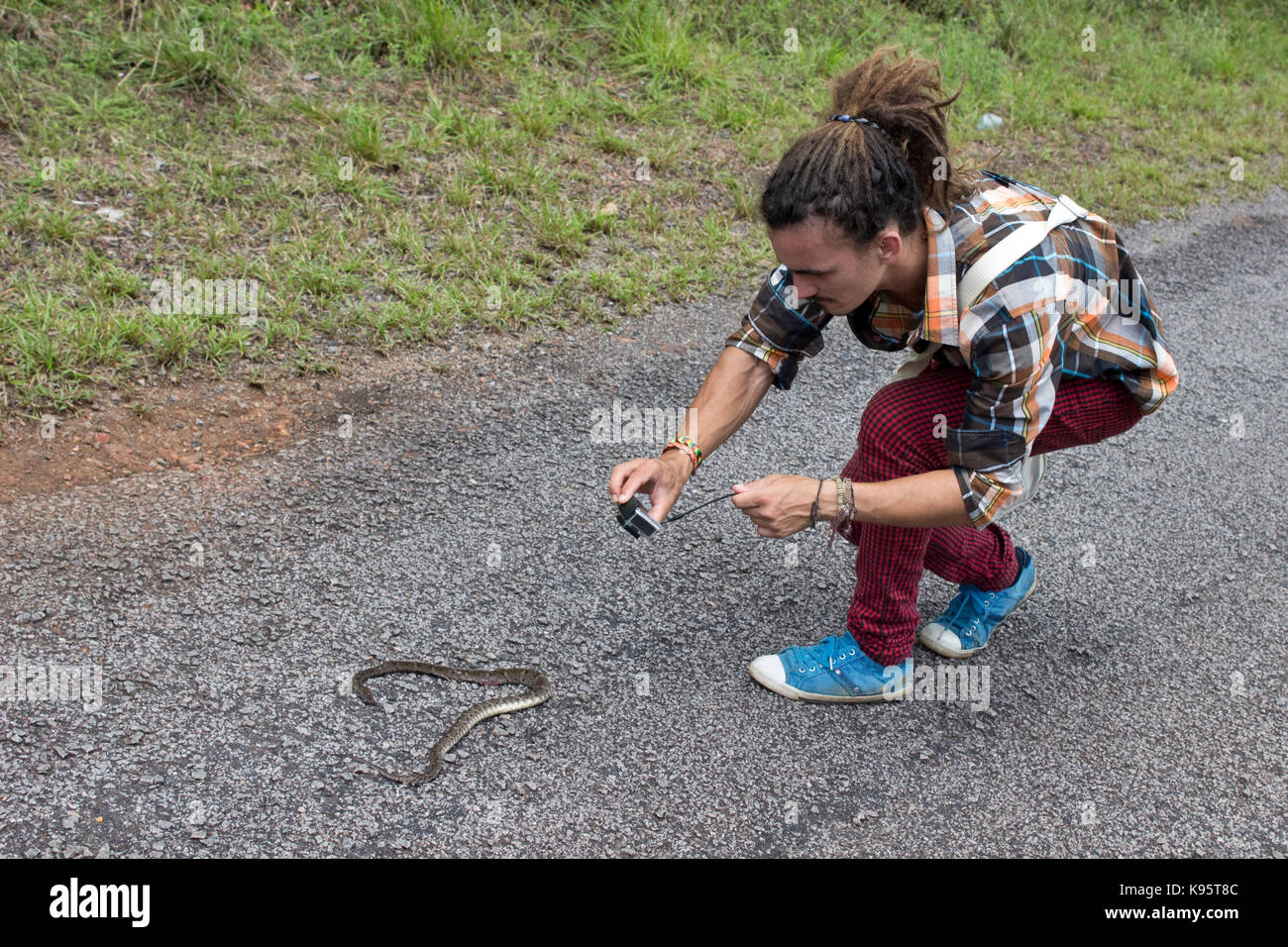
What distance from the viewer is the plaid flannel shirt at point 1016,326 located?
2.57 metres

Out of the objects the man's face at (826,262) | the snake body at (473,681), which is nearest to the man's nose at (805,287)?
the man's face at (826,262)

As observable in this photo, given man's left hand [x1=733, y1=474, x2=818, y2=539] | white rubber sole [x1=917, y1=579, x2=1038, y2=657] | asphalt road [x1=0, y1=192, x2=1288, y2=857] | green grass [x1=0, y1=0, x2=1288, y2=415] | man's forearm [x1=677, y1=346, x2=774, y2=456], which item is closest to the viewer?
man's left hand [x1=733, y1=474, x2=818, y2=539]

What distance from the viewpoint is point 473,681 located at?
316 centimetres

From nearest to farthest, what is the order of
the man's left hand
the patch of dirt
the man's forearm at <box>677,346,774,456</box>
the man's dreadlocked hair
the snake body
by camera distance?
1. the man's dreadlocked hair
2. the man's left hand
3. the snake body
4. the man's forearm at <box>677,346,774,456</box>
5. the patch of dirt

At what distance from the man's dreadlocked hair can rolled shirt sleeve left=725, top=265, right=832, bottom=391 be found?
1.38 ft

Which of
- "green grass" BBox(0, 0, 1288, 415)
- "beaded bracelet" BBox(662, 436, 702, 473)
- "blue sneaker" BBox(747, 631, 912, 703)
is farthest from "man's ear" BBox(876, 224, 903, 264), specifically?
"green grass" BBox(0, 0, 1288, 415)

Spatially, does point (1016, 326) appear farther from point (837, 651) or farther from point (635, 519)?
point (837, 651)

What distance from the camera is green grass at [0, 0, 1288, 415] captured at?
190 inches

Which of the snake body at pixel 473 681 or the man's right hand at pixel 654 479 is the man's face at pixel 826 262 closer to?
the man's right hand at pixel 654 479

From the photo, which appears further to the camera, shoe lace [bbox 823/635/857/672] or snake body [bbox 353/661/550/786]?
shoe lace [bbox 823/635/857/672]

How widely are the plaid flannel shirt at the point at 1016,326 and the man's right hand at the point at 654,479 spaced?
619 millimetres

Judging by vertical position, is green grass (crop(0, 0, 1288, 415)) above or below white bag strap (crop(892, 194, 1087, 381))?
below

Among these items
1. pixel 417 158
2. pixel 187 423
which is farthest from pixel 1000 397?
pixel 417 158

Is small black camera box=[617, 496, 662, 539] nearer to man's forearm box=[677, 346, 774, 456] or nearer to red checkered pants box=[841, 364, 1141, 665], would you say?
man's forearm box=[677, 346, 774, 456]
